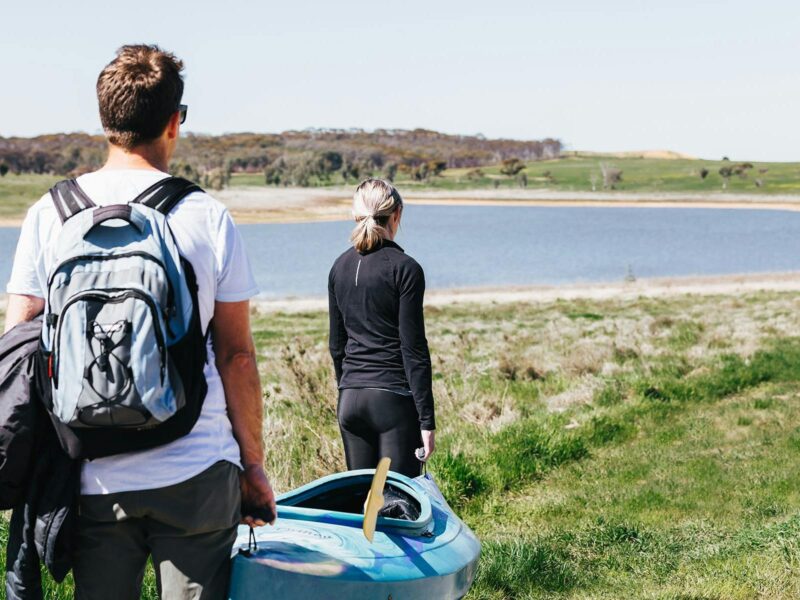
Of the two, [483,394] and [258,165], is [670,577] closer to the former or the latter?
[483,394]

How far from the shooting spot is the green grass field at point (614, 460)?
4820 millimetres

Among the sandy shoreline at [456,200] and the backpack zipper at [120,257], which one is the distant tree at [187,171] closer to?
the sandy shoreline at [456,200]

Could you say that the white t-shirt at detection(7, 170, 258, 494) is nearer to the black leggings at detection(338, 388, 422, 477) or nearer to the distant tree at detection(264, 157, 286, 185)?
the black leggings at detection(338, 388, 422, 477)

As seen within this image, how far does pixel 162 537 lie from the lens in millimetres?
2418

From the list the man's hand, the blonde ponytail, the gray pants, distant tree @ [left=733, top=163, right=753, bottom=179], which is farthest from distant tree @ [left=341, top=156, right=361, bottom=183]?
the gray pants

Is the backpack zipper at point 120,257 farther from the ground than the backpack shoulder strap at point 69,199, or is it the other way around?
the backpack shoulder strap at point 69,199

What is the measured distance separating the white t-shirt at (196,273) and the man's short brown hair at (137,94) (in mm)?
96

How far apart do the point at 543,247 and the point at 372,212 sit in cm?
5965

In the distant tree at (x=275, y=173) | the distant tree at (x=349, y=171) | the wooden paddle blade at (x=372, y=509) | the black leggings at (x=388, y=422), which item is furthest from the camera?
the distant tree at (x=349, y=171)

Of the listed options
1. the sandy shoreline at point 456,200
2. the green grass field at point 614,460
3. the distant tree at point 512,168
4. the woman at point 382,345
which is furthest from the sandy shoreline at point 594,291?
the distant tree at point 512,168

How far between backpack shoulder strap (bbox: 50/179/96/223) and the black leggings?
224cm

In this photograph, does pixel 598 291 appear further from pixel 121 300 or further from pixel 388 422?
pixel 121 300

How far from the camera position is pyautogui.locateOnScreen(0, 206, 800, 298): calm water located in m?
47.6

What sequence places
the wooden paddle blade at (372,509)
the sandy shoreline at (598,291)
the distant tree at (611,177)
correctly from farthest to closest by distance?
1. the distant tree at (611,177)
2. the sandy shoreline at (598,291)
3. the wooden paddle blade at (372,509)
